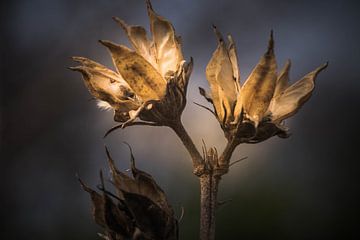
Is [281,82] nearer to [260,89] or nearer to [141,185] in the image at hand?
[260,89]

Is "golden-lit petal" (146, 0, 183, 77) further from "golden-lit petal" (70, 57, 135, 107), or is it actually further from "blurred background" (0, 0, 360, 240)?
"blurred background" (0, 0, 360, 240)

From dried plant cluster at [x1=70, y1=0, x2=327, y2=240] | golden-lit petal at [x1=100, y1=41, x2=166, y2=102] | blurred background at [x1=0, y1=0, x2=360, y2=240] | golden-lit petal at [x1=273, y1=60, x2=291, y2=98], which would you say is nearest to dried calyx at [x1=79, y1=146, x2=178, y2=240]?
dried plant cluster at [x1=70, y1=0, x2=327, y2=240]

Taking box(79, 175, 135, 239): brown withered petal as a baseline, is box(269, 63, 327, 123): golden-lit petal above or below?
above

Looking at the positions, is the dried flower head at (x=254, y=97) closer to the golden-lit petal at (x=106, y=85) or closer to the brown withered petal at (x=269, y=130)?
the brown withered petal at (x=269, y=130)

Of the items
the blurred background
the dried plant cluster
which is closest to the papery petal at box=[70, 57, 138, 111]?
the dried plant cluster

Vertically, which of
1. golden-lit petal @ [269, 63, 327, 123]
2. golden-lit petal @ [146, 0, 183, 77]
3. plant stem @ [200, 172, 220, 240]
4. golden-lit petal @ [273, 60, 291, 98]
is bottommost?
plant stem @ [200, 172, 220, 240]

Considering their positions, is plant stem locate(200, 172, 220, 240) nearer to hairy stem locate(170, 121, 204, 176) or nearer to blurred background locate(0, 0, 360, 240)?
hairy stem locate(170, 121, 204, 176)

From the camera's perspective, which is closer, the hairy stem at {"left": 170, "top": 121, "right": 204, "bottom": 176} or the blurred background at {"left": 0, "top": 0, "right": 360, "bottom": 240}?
the hairy stem at {"left": 170, "top": 121, "right": 204, "bottom": 176}
